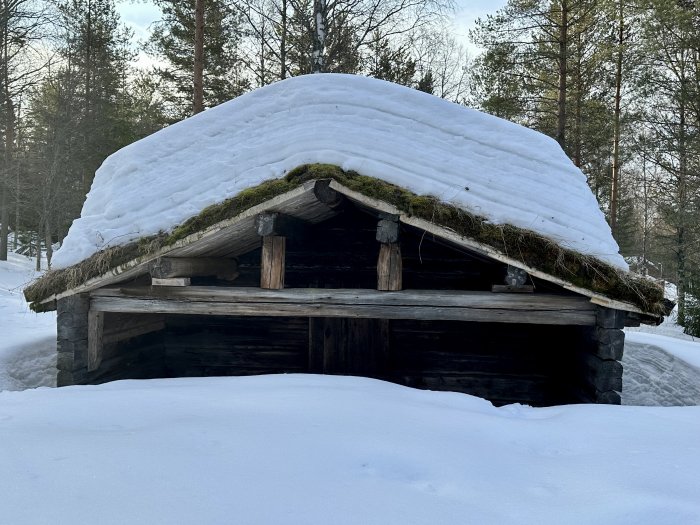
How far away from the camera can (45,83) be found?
72.6 feet

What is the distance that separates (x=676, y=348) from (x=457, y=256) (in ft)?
17.3

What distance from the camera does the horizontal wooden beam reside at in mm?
4902

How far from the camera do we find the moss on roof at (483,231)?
4.55 m

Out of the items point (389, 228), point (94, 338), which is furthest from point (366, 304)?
point (94, 338)

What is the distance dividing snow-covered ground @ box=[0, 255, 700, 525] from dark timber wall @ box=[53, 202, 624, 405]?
2.72 meters

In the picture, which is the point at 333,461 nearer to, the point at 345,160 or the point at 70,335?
the point at 345,160

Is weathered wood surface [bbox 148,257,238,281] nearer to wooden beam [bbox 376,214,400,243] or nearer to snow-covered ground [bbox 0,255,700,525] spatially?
snow-covered ground [bbox 0,255,700,525]

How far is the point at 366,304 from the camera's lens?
5059 millimetres

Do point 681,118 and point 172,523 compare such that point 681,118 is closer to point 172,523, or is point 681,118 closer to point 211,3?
point 211,3

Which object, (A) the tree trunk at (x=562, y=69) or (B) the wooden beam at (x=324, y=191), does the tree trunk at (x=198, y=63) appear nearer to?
(B) the wooden beam at (x=324, y=191)

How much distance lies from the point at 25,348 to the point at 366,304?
581 cm

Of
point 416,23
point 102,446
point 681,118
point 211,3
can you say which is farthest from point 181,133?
point 681,118

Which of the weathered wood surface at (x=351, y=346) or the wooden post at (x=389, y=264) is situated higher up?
the wooden post at (x=389, y=264)

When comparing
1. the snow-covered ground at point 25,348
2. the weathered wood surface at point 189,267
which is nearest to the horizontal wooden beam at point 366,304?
the weathered wood surface at point 189,267
